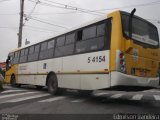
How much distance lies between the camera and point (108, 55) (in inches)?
416

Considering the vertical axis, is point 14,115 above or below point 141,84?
below

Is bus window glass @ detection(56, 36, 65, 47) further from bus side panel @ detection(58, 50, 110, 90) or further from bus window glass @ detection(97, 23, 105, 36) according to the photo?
bus window glass @ detection(97, 23, 105, 36)

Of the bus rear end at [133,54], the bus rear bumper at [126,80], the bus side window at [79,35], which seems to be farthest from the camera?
the bus side window at [79,35]

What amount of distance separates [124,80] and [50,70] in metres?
5.84

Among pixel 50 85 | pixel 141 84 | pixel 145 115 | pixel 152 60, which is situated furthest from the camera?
pixel 50 85

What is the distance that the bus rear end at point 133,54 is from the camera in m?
10.3

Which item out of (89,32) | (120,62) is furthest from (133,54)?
(89,32)

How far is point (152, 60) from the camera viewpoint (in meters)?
11.6

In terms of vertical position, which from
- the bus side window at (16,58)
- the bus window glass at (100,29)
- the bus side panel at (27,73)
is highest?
the bus window glass at (100,29)

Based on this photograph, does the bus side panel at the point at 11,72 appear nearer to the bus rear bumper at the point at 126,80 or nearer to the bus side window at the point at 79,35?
the bus side window at the point at 79,35

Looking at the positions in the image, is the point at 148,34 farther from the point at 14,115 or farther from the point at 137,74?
the point at 14,115

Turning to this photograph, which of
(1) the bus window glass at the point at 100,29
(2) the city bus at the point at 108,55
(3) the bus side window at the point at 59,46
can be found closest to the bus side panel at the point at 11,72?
(2) the city bus at the point at 108,55

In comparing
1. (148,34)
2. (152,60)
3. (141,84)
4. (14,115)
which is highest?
(148,34)

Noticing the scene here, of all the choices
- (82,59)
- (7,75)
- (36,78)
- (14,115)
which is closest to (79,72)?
(82,59)
